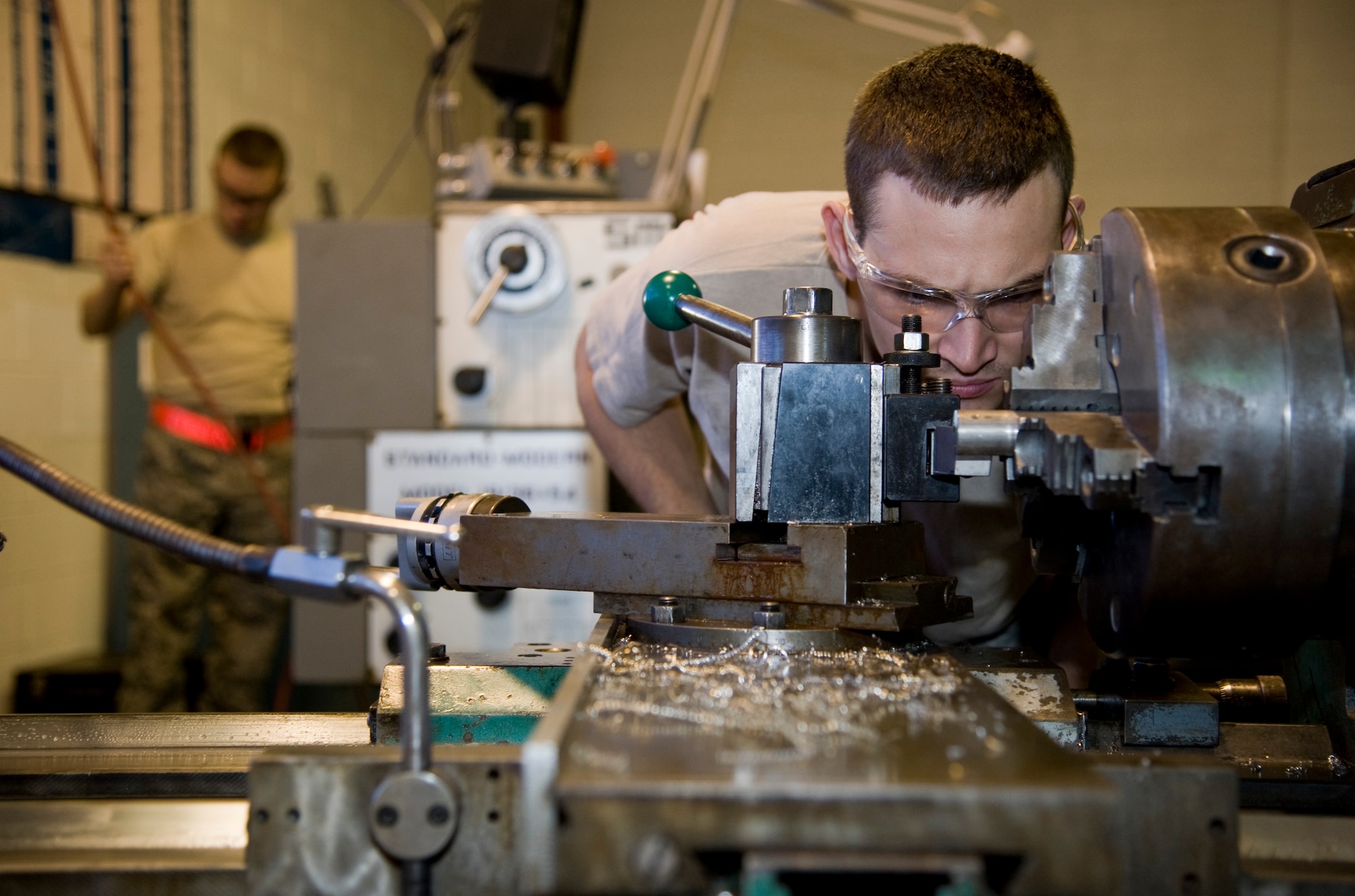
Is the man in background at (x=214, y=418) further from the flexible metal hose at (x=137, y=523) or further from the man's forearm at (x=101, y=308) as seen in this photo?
the flexible metal hose at (x=137, y=523)

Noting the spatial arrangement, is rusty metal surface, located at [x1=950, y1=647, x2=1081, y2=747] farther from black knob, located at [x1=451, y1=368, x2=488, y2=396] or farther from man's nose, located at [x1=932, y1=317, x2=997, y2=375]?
black knob, located at [x1=451, y1=368, x2=488, y2=396]

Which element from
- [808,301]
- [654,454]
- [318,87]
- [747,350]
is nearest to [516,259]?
[654,454]

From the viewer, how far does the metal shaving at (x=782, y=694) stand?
1.74ft

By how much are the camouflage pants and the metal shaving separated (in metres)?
2.32

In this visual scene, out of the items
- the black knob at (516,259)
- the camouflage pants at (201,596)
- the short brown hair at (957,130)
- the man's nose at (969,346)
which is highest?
the black knob at (516,259)

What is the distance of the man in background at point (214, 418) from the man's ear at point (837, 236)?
1.88 metres

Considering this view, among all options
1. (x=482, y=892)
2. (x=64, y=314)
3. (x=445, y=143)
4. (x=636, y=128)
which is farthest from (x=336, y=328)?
(x=636, y=128)

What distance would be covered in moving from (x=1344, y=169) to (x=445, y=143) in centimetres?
196

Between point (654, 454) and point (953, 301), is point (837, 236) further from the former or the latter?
point (654, 454)

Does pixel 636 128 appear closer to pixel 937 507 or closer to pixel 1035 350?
pixel 937 507

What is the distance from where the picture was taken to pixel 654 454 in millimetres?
1420

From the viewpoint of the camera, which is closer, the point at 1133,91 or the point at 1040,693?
the point at 1040,693

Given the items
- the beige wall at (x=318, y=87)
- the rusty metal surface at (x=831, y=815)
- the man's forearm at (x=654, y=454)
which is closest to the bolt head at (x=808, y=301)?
the rusty metal surface at (x=831, y=815)

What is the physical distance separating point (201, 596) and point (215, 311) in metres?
0.74
